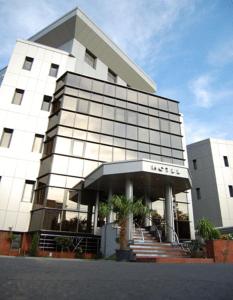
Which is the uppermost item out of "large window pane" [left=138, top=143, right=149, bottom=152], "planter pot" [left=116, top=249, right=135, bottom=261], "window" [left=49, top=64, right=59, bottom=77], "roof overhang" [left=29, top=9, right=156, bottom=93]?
"roof overhang" [left=29, top=9, right=156, bottom=93]

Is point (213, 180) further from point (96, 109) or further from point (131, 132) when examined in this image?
point (96, 109)

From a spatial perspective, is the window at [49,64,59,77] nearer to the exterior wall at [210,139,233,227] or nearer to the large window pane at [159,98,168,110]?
the large window pane at [159,98,168,110]

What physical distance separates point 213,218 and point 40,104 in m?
22.5

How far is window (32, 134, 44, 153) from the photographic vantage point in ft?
73.9

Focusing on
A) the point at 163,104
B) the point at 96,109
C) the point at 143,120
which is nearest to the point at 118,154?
the point at 96,109

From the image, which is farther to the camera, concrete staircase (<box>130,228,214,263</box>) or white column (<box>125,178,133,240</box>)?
white column (<box>125,178,133,240</box>)

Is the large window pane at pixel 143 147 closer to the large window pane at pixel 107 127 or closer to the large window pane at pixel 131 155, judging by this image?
the large window pane at pixel 131 155

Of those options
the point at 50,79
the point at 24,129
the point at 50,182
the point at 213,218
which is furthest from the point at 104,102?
the point at 213,218

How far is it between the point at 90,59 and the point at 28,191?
18454mm

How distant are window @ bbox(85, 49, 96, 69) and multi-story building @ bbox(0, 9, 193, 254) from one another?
37 centimetres

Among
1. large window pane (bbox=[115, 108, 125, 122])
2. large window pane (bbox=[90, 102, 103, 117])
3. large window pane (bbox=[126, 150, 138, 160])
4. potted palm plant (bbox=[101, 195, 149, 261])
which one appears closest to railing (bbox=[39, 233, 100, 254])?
potted palm plant (bbox=[101, 195, 149, 261])

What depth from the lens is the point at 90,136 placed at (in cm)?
2295

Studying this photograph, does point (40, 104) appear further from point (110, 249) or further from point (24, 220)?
point (110, 249)

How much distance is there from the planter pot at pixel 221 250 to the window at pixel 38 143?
15.5 m
